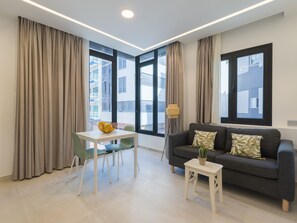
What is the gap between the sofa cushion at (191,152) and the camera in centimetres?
256

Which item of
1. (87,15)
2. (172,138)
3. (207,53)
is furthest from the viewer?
(207,53)

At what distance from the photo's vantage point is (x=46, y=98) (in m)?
2.97

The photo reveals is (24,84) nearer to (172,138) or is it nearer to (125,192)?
(125,192)

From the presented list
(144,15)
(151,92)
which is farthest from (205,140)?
(144,15)

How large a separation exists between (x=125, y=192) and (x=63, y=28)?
305 centimetres

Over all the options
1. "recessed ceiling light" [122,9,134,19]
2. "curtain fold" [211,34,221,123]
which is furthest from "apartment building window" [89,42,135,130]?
"curtain fold" [211,34,221,123]

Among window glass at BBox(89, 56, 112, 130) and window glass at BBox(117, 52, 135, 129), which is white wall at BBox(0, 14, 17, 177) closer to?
window glass at BBox(89, 56, 112, 130)

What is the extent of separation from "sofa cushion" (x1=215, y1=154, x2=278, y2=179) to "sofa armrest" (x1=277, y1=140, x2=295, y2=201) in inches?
2.9

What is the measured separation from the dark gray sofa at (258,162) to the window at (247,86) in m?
0.42

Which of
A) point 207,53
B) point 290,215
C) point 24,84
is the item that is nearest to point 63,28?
point 24,84

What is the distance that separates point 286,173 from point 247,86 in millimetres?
1676

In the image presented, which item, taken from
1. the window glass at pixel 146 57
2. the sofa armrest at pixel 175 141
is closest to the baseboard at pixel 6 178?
the sofa armrest at pixel 175 141

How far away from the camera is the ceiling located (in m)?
2.33

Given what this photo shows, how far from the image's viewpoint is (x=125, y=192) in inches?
92.0
